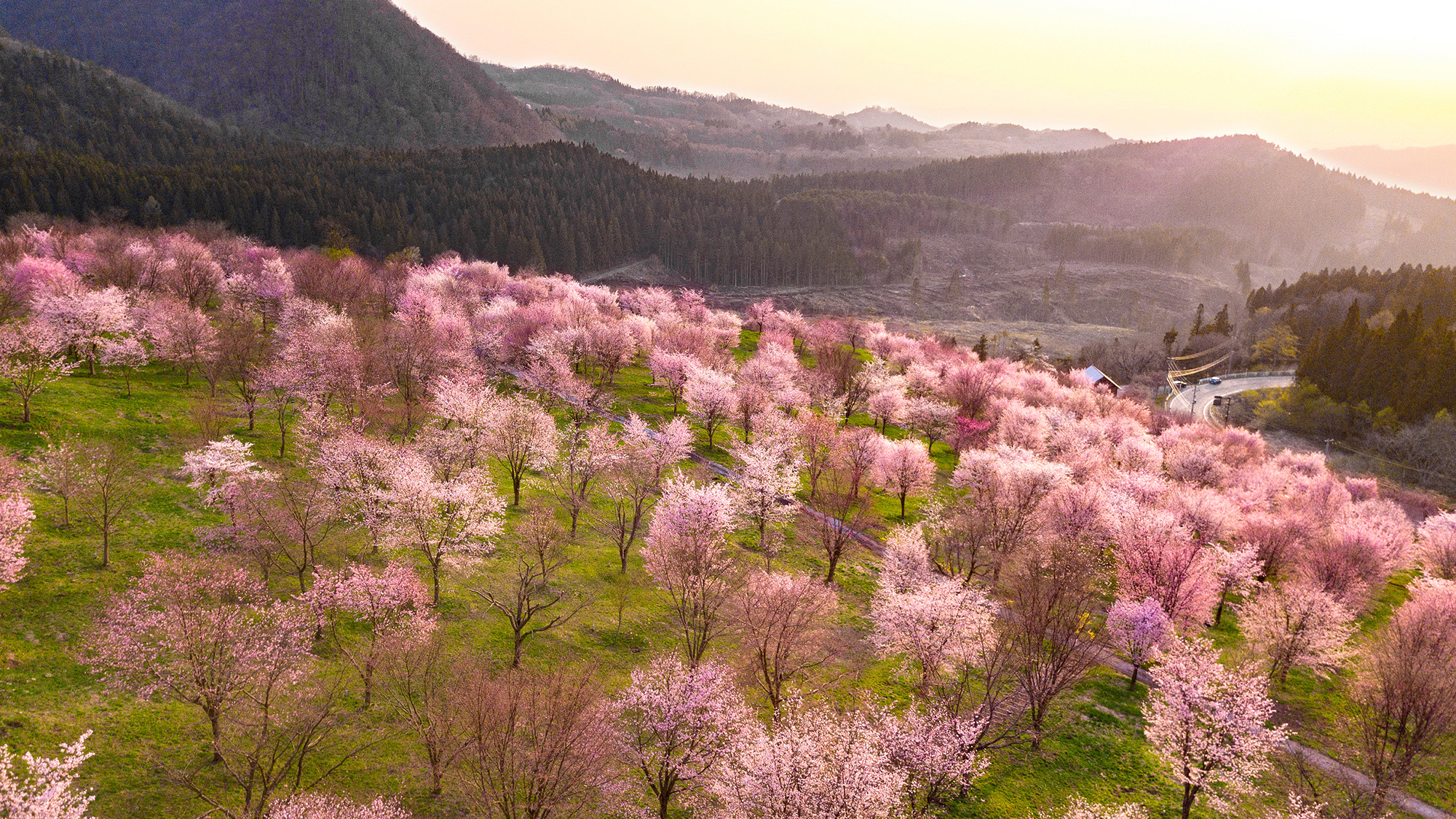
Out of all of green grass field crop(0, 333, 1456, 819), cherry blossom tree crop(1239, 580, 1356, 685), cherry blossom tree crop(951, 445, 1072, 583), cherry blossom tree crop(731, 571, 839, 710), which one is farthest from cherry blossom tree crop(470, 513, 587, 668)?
cherry blossom tree crop(1239, 580, 1356, 685)

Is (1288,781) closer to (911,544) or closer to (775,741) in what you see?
(911,544)

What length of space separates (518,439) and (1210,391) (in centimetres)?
14877

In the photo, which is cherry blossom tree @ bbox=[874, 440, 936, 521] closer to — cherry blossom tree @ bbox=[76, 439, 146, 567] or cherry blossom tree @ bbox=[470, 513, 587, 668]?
cherry blossom tree @ bbox=[470, 513, 587, 668]

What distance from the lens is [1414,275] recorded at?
153000 mm

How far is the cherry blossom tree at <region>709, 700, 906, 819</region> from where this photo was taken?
77.4 ft

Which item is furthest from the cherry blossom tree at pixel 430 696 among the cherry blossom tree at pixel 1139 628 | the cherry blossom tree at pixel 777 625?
the cherry blossom tree at pixel 1139 628

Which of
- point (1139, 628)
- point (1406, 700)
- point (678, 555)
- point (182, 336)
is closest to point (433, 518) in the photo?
point (678, 555)

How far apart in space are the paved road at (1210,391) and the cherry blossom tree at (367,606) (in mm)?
134695

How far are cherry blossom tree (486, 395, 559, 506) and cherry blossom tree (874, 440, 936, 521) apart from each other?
1336 inches

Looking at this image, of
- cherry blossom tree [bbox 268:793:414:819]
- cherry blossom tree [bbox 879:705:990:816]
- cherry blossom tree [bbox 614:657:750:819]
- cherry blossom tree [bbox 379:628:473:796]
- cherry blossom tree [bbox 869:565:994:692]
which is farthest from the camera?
cherry blossom tree [bbox 869:565:994:692]

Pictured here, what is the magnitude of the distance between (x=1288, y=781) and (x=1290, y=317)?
563 ft

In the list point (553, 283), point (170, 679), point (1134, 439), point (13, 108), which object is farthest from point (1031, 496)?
point (13, 108)

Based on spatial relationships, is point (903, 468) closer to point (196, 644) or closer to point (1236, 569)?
point (1236, 569)

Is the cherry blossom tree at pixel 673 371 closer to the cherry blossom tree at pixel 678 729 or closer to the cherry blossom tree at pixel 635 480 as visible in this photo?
the cherry blossom tree at pixel 635 480
